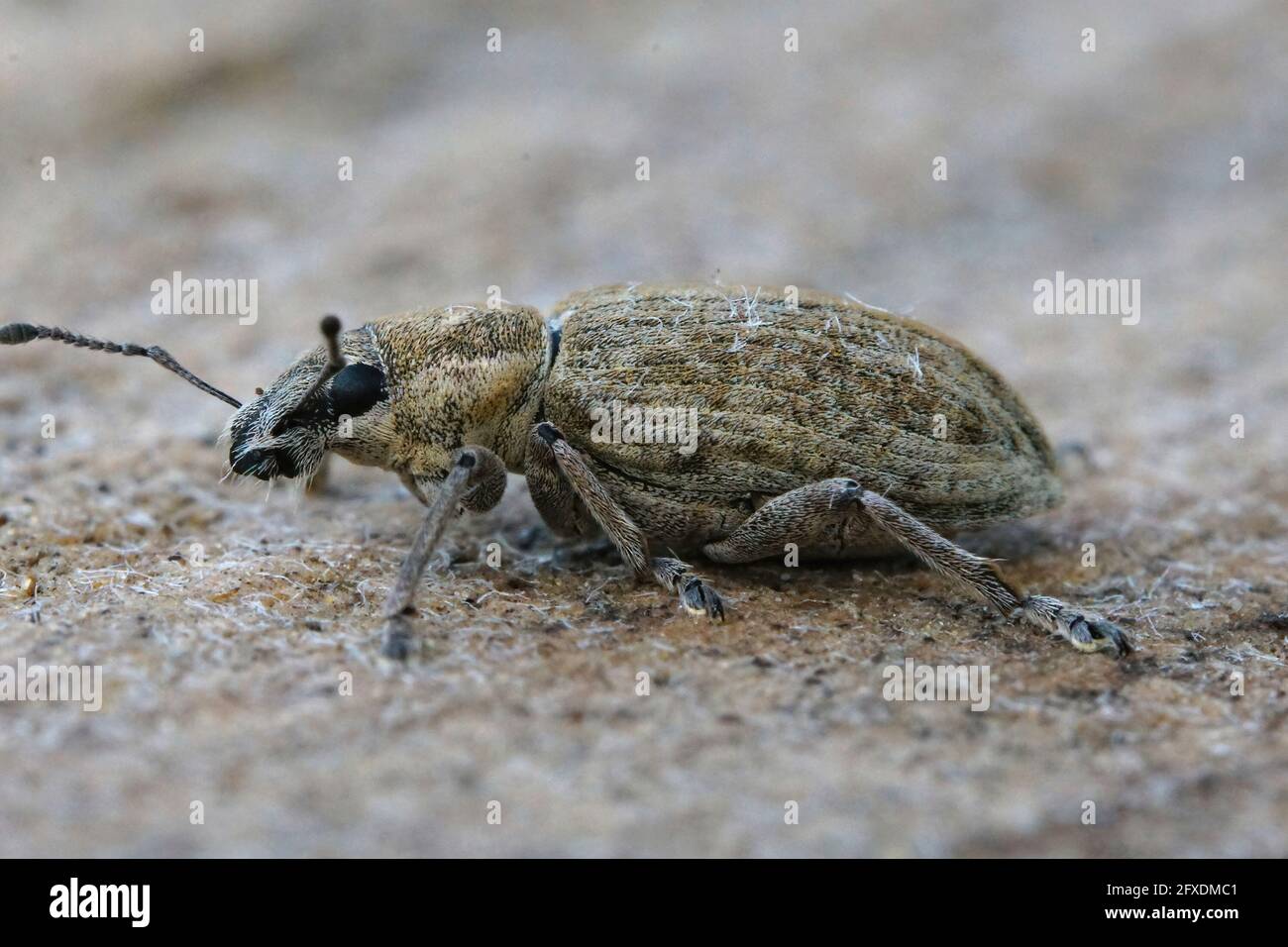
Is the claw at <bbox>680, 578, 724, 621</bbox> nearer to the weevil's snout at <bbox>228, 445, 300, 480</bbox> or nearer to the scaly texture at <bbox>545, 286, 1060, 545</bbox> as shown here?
the scaly texture at <bbox>545, 286, 1060, 545</bbox>

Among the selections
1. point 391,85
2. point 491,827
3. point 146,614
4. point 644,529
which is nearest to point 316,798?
point 491,827

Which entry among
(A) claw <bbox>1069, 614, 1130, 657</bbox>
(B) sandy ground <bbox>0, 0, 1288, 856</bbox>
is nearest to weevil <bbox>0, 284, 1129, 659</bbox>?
(A) claw <bbox>1069, 614, 1130, 657</bbox>

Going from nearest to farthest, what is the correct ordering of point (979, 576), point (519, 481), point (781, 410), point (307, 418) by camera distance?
point (979, 576) < point (781, 410) < point (307, 418) < point (519, 481)

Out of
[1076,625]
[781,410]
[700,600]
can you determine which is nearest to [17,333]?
[700,600]

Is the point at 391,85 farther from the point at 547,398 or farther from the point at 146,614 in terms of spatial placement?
the point at 146,614

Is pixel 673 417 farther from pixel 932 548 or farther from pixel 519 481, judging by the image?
pixel 519 481

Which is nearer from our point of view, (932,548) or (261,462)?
(932,548)

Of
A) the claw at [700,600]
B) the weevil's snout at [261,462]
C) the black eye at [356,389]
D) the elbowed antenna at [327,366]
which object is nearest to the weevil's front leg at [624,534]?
the claw at [700,600]
